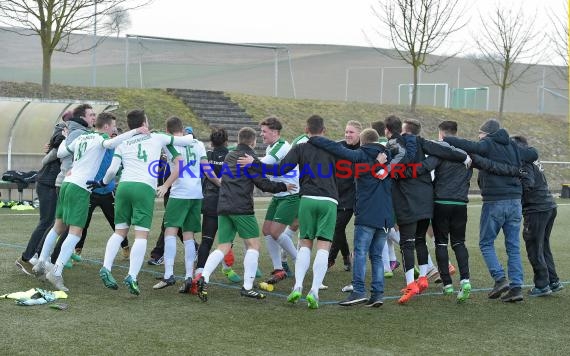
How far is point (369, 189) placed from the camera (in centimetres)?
812

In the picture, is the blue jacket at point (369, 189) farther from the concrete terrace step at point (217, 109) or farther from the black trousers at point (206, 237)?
the concrete terrace step at point (217, 109)

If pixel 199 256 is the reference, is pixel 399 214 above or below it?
above

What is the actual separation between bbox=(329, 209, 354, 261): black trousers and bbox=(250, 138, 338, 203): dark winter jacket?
136 cm

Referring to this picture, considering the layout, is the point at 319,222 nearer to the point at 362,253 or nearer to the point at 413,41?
the point at 362,253

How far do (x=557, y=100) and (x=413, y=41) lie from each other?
1272 cm

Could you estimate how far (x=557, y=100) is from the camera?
135ft

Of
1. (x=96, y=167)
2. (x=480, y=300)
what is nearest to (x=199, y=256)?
(x=96, y=167)

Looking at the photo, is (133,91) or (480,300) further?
(133,91)

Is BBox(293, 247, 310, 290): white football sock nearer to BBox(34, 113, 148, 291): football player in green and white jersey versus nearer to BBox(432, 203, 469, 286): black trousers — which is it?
BBox(432, 203, 469, 286): black trousers

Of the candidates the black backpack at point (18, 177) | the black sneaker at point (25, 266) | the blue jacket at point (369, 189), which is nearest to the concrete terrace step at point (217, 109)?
the black backpack at point (18, 177)

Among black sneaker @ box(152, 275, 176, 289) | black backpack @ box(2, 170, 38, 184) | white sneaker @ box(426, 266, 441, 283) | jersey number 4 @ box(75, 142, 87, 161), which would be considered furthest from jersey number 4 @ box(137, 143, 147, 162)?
black backpack @ box(2, 170, 38, 184)

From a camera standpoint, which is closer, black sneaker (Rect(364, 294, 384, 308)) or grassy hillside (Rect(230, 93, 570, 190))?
black sneaker (Rect(364, 294, 384, 308))

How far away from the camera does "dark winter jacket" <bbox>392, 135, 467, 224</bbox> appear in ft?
27.6

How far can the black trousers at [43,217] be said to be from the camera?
9.43m
